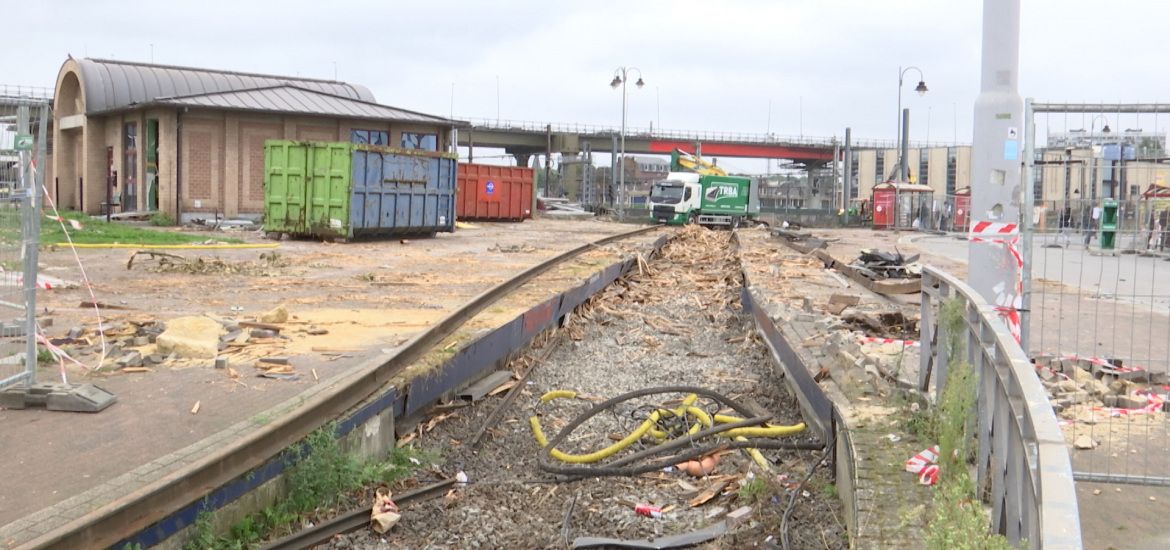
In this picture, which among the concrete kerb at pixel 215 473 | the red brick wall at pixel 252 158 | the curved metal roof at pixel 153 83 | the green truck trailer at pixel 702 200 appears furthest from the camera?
the green truck trailer at pixel 702 200

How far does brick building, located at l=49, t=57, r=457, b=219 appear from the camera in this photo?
3550 cm

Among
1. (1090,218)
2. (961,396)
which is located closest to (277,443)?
(961,396)

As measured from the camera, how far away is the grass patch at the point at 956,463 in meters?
3.21

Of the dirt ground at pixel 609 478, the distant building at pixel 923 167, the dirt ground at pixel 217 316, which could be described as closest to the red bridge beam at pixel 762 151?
the distant building at pixel 923 167

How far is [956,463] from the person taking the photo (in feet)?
15.6

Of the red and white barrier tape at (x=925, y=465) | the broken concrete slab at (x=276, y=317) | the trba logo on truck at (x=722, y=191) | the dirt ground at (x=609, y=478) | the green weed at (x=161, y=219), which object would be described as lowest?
the dirt ground at (x=609, y=478)

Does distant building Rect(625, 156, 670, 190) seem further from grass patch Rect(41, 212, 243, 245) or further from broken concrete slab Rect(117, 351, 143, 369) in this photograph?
broken concrete slab Rect(117, 351, 143, 369)

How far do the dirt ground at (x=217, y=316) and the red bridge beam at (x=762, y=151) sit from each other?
84.9 metres

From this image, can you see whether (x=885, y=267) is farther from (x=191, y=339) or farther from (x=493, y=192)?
(x=493, y=192)

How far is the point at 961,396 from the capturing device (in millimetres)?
4855

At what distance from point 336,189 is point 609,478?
18.4 m

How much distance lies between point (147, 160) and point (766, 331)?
31.1m

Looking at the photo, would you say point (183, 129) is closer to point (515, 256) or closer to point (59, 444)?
point (515, 256)

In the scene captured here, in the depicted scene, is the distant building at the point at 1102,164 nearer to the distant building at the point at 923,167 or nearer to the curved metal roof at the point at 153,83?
the curved metal roof at the point at 153,83
